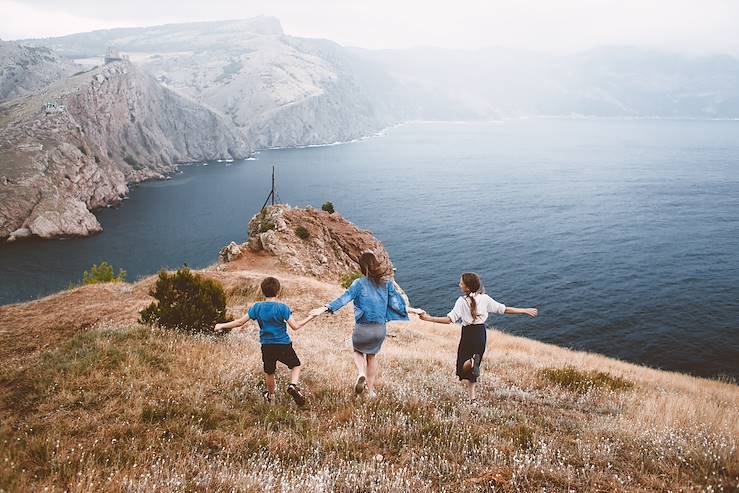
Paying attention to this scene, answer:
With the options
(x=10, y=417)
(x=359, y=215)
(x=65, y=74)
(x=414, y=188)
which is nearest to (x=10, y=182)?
(x=359, y=215)

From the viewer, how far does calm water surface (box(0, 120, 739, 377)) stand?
44.0 meters

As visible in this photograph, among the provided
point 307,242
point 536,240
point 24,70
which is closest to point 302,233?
point 307,242

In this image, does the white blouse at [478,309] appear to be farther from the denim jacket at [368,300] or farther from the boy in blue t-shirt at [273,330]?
the boy in blue t-shirt at [273,330]

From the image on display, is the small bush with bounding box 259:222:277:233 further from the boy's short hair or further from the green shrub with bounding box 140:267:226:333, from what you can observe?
the boy's short hair

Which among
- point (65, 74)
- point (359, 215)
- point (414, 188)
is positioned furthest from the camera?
point (65, 74)

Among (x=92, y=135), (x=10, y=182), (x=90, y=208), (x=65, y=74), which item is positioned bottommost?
(x=90, y=208)

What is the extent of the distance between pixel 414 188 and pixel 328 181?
29.0 meters

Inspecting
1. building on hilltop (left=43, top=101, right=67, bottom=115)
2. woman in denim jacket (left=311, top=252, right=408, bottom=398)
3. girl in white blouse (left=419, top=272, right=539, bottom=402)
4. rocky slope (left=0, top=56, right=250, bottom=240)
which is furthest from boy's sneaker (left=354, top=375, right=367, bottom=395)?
building on hilltop (left=43, top=101, right=67, bottom=115)

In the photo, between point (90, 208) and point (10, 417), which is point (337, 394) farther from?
point (90, 208)

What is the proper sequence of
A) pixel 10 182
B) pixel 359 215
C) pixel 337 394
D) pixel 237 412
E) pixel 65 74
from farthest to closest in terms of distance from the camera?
1. pixel 65 74
2. pixel 359 215
3. pixel 10 182
4. pixel 337 394
5. pixel 237 412

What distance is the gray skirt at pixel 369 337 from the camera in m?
8.16

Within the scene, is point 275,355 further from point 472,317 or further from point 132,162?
point 132,162

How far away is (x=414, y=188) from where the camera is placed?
4601 inches

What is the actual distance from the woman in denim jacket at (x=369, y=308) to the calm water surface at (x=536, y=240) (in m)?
37.4
